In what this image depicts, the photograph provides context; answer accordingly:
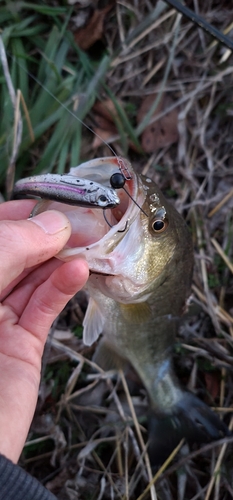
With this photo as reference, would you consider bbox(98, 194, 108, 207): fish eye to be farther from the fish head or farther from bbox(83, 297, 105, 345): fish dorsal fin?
bbox(83, 297, 105, 345): fish dorsal fin

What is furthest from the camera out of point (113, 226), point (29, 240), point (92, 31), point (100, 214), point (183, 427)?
point (92, 31)

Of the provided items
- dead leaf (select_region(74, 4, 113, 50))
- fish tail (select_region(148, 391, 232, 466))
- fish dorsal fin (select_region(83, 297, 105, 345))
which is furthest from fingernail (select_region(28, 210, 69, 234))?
dead leaf (select_region(74, 4, 113, 50))

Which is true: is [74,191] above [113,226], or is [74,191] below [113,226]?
above

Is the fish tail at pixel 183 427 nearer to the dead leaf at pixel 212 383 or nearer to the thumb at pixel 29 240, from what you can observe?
the dead leaf at pixel 212 383

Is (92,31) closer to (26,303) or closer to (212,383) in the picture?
(26,303)

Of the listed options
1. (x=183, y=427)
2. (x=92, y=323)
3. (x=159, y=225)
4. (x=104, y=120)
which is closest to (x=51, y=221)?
(x=159, y=225)

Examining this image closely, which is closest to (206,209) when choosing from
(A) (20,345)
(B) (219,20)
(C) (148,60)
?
(C) (148,60)
